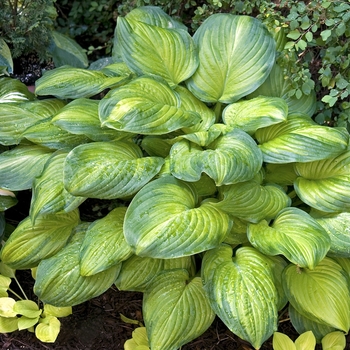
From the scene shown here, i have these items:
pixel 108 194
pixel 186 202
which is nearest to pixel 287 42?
pixel 186 202

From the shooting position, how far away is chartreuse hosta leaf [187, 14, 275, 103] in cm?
183

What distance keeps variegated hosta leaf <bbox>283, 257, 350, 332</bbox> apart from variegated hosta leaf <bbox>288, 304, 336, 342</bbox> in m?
0.09

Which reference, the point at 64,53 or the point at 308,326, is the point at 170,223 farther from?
the point at 64,53

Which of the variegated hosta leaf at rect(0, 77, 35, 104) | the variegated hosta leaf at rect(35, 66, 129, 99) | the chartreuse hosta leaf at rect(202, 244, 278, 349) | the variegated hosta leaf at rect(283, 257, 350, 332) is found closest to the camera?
the chartreuse hosta leaf at rect(202, 244, 278, 349)

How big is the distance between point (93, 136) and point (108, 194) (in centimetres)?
25

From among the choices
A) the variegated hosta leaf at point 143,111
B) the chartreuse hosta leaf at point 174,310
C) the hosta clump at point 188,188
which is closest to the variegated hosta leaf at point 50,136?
the hosta clump at point 188,188

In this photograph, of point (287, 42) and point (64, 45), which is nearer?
point (287, 42)

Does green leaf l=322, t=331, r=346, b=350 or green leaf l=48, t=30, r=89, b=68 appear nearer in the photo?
green leaf l=322, t=331, r=346, b=350

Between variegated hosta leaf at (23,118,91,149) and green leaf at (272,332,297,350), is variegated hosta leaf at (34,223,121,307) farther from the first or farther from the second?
green leaf at (272,332,297,350)

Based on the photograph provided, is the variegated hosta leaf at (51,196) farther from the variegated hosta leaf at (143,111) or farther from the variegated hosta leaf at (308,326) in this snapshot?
the variegated hosta leaf at (308,326)

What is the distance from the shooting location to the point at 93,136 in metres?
1.67

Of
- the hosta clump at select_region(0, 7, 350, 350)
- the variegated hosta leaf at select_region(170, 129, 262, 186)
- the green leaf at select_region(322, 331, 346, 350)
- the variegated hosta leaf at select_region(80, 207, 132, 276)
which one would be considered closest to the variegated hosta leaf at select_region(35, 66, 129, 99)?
the hosta clump at select_region(0, 7, 350, 350)

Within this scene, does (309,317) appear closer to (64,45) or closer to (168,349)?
(168,349)

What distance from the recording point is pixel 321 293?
1.57m
